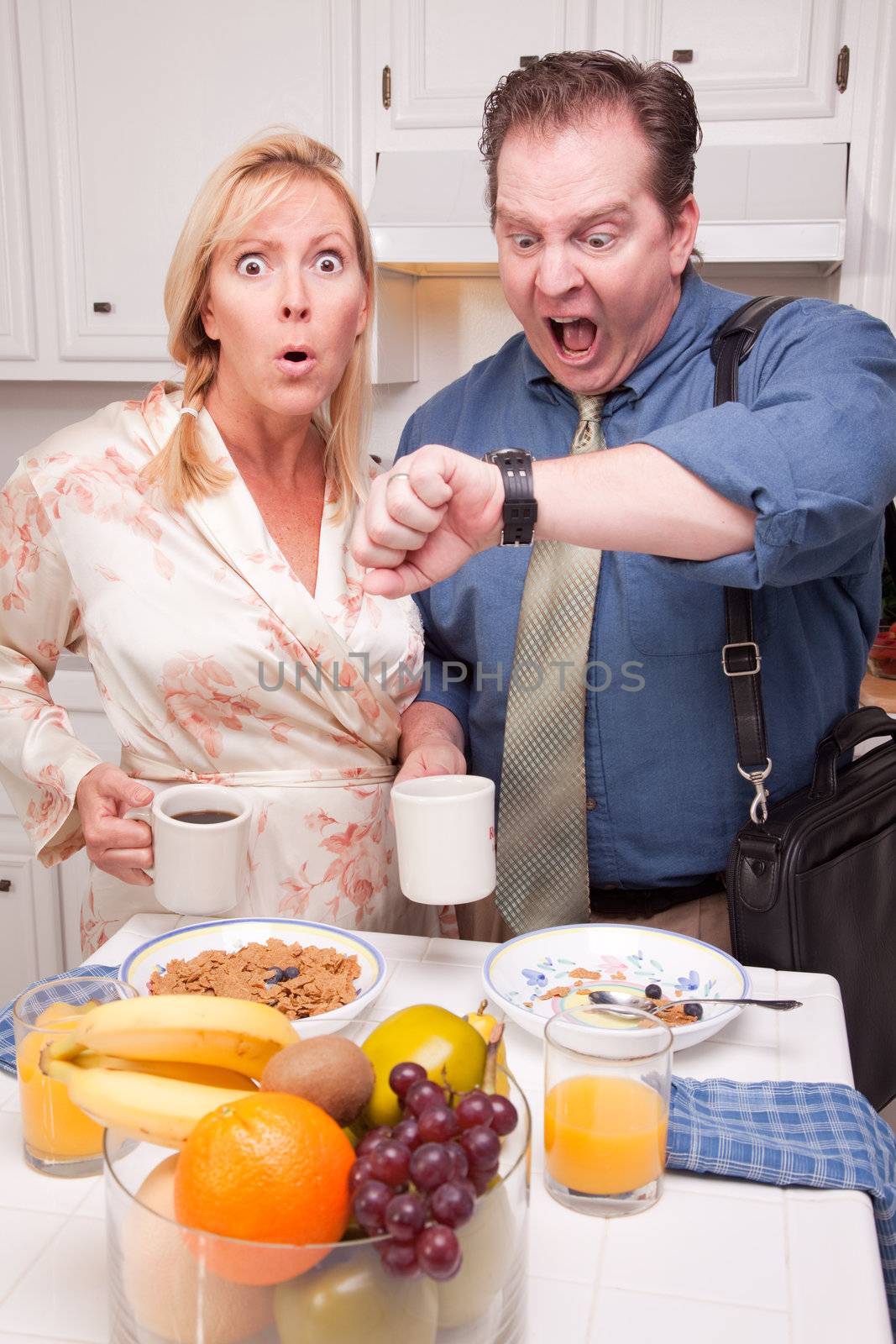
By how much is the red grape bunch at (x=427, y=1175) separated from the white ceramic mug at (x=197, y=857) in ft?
1.70

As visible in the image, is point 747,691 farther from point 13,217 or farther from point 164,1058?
point 13,217

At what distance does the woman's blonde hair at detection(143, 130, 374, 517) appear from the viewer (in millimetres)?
1408

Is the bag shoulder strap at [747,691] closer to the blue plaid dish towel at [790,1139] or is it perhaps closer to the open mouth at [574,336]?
the open mouth at [574,336]

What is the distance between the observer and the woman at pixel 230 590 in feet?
4.62

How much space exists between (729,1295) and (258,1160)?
33 cm

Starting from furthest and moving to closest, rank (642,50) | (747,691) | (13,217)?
(13,217) → (642,50) → (747,691)

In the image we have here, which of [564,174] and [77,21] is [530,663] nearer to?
[564,174]

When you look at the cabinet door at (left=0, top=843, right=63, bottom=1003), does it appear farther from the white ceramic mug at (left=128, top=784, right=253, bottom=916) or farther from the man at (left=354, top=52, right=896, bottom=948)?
the white ceramic mug at (left=128, top=784, right=253, bottom=916)

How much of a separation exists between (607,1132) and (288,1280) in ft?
0.96

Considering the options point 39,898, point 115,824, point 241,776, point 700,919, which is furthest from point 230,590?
point 39,898

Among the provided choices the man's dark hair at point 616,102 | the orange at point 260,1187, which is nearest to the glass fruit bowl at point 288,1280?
the orange at point 260,1187

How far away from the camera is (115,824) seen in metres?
1.24

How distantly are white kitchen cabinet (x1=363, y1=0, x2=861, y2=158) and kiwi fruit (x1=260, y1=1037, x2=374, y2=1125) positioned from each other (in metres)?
2.10

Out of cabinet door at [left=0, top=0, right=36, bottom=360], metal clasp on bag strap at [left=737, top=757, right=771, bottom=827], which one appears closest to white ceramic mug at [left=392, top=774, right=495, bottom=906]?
metal clasp on bag strap at [left=737, top=757, right=771, bottom=827]
